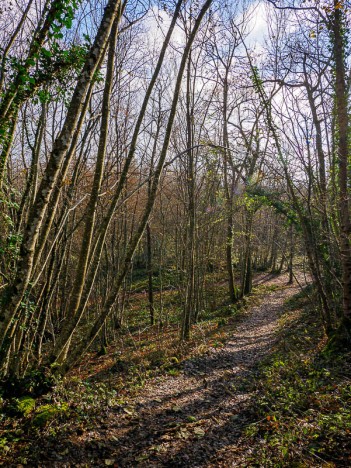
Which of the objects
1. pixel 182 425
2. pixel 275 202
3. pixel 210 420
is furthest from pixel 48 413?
pixel 275 202

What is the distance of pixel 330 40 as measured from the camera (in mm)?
7699

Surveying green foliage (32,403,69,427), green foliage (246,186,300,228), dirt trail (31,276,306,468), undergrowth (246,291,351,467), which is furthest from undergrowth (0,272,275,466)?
green foliage (246,186,300,228)

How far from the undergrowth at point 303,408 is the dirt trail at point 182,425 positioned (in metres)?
0.34

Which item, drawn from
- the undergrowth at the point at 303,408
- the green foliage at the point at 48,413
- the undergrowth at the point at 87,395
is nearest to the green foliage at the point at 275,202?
the undergrowth at the point at 303,408

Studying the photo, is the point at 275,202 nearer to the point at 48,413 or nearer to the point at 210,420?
the point at 210,420

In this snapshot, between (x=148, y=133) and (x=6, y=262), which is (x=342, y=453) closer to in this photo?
(x=6, y=262)

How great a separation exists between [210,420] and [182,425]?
0.53 m

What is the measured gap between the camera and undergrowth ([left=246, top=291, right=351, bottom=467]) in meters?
3.98

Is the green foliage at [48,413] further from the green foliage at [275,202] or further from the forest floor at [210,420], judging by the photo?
the green foliage at [275,202]

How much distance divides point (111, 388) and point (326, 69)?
32.6 ft

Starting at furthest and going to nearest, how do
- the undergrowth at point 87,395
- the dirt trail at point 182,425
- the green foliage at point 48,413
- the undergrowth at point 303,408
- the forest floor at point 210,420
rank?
the green foliage at point 48,413
the undergrowth at point 87,395
the dirt trail at point 182,425
the forest floor at point 210,420
the undergrowth at point 303,408

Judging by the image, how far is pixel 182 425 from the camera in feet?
17.9

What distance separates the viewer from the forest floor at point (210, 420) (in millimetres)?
4266

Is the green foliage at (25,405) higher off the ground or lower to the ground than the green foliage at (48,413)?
higher
